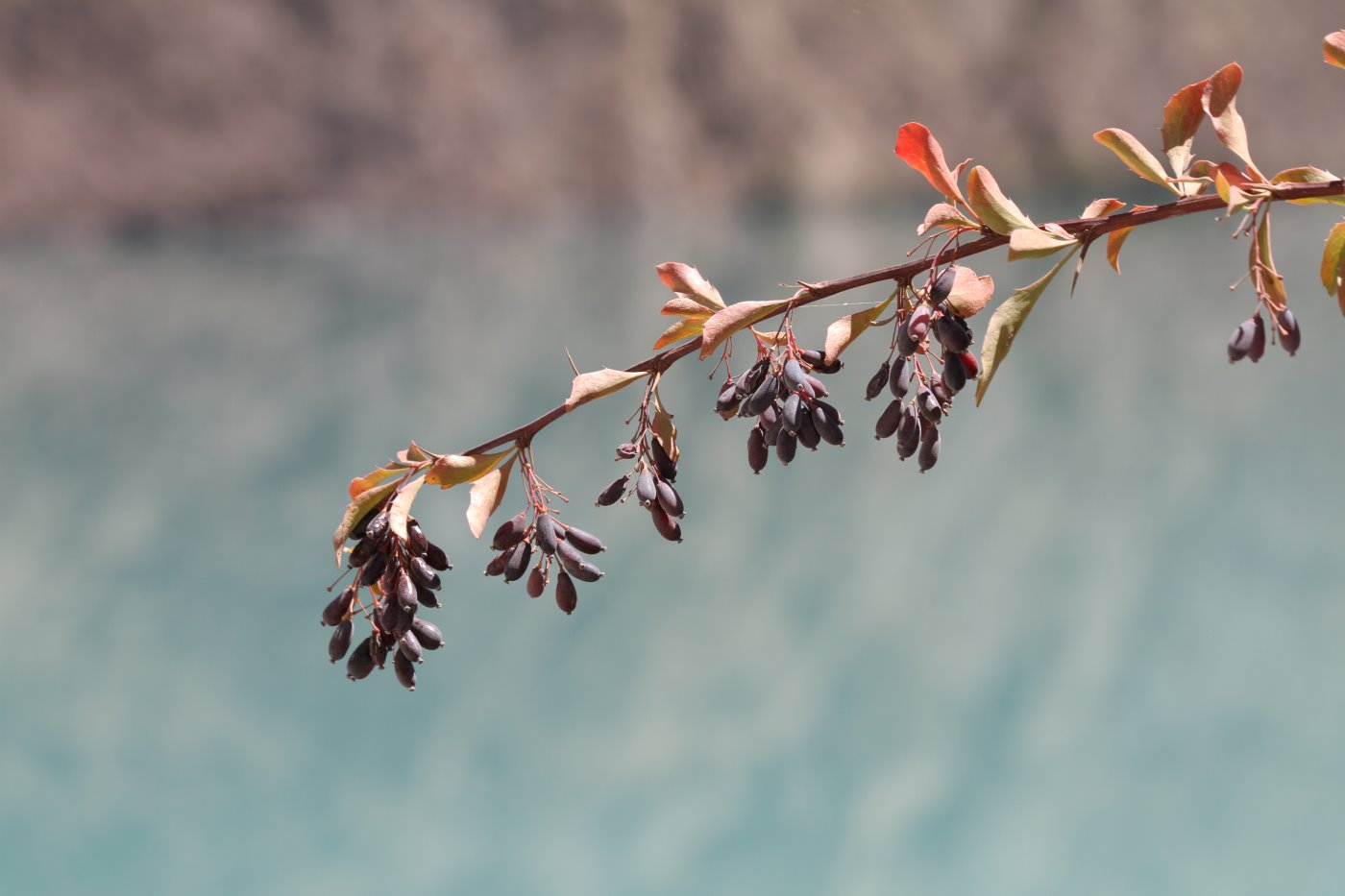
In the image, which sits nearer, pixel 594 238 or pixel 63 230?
pixel 63 230

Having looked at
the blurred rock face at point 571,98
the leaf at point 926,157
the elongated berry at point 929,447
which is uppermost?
the blurred rock face at point 571,98

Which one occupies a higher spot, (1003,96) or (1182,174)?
(1003,96)

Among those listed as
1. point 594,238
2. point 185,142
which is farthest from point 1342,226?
point 185,142

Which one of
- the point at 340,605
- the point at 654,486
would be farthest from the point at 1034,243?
the point at 340,605

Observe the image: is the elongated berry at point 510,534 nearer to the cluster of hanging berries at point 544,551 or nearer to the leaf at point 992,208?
the cluster of hanging berries at point 544,551

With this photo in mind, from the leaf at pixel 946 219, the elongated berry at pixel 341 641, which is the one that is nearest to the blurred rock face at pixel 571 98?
the elongated berry at pixel 341 641

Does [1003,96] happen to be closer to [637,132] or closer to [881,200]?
[881,200]

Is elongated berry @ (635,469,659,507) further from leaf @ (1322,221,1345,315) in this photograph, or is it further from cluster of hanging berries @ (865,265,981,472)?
leaf @ (1322,221,1345,315)
